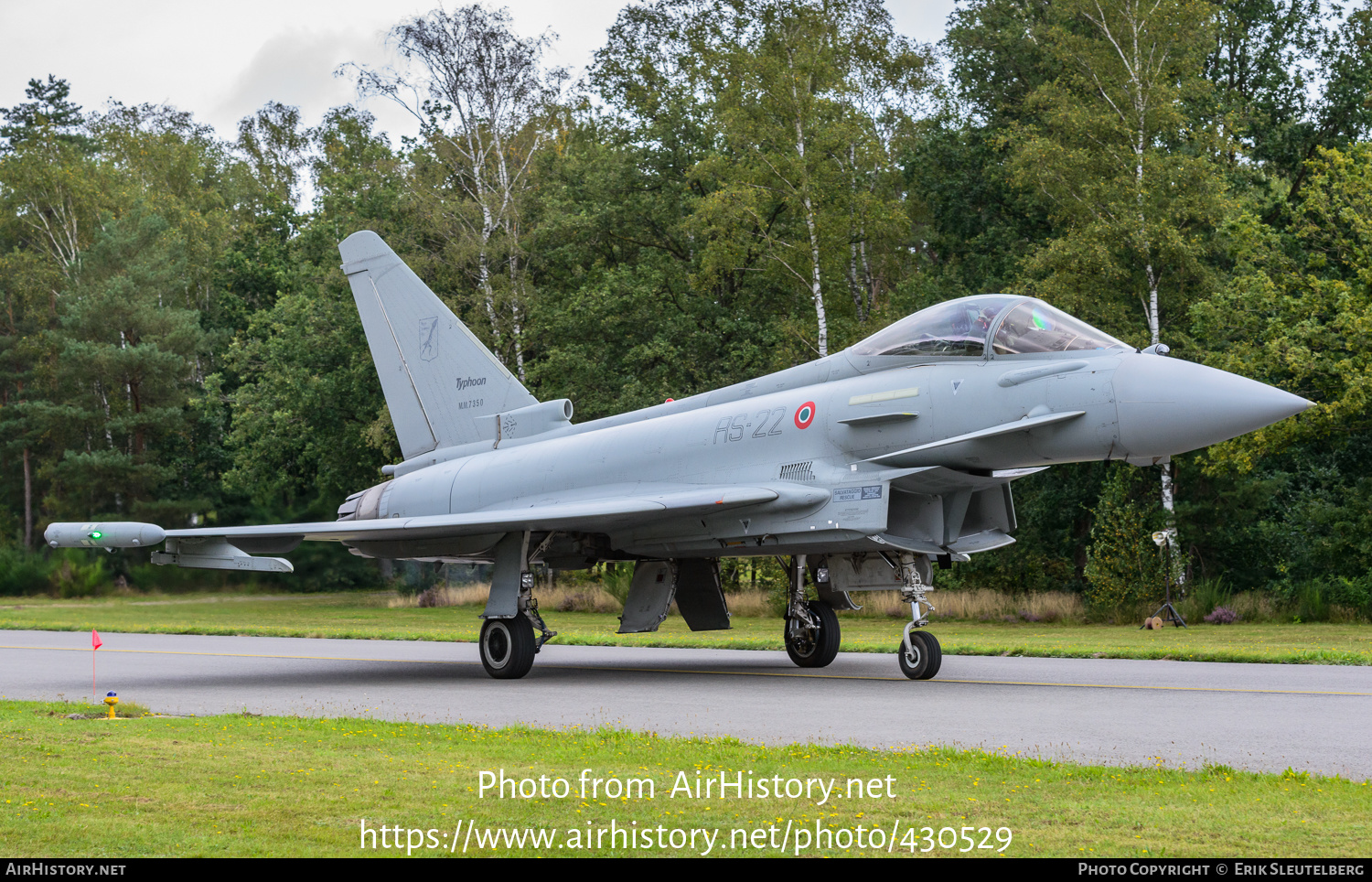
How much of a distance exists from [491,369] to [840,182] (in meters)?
19.2

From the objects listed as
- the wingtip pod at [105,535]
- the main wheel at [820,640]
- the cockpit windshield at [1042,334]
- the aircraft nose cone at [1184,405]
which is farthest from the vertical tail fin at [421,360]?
the aircraft nose cone at [1184,405]

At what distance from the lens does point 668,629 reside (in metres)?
25.3

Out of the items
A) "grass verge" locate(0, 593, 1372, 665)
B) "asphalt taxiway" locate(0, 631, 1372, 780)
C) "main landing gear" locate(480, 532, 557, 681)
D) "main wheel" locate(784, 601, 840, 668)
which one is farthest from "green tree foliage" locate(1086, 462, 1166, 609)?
"main landing gear" locate(480, 532, 557, 681)

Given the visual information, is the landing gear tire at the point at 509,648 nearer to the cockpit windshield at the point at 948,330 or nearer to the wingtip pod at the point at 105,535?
the wingtip pod at the point at 105,535

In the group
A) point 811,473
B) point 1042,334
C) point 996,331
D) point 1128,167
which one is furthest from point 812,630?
point 1128,167

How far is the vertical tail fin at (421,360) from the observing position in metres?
17.0

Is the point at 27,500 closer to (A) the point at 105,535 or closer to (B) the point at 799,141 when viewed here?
(B) the point at 799,141

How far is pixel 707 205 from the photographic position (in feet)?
109

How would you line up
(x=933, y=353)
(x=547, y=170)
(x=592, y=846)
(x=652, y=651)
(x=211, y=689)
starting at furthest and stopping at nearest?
(x=547, y=170), (x=652, y=651), (x=211, y=689), (x=933, y=353), (x=592, y=846)

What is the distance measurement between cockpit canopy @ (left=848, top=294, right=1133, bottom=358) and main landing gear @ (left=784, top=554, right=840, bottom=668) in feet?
10.7

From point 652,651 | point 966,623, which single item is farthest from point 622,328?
point 652,651

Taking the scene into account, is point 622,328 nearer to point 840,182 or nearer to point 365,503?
point 840,182

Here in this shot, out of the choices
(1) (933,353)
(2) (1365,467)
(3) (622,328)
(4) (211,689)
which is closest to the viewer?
(1) (933,353)

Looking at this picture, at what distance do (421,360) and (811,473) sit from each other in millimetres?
7133
